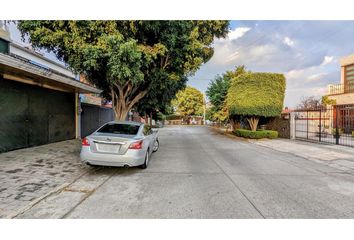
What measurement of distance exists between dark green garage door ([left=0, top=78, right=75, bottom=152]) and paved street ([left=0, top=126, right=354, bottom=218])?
5.92ft

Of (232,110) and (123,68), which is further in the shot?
(232,110)

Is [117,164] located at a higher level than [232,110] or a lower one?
lower

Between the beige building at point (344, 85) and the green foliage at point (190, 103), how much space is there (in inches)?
1422

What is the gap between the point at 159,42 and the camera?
839 cm

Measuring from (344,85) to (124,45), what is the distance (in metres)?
18.7

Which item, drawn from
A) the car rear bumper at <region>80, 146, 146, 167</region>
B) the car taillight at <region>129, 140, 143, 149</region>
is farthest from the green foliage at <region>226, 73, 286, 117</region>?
the car rear bumper at <region>80, 146, 146, 167</region>

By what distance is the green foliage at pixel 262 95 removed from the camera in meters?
14.5

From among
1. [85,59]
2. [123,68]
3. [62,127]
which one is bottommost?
[62,127]

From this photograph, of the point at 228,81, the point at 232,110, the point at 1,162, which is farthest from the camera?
the point at 228,81

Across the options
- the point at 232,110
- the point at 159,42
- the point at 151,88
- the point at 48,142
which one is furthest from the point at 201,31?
the point at 48,142

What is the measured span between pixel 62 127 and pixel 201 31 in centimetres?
911

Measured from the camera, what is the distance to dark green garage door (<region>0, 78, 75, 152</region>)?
24.6 feet

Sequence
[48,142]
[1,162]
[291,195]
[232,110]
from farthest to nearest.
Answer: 1. [232,110]
2. [48,142]
3. [1,162]
4. [291,195]
